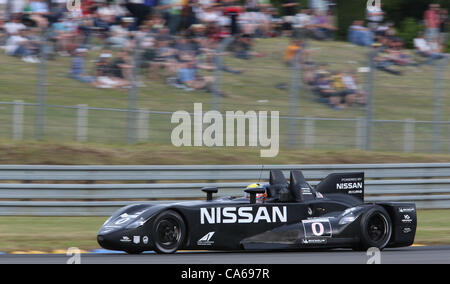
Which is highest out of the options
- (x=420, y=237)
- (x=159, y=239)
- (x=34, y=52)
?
(x=34, y=52)

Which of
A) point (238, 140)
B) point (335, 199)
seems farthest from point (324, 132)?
point (335, 199)

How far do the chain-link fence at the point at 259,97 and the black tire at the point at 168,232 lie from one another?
4.46 m

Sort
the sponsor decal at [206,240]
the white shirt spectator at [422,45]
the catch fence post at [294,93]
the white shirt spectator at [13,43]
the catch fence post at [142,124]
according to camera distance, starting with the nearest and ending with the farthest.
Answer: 1. the sponsor decal at [206,240]
2. the catch fence post at [142,124]
3. the white shirt spectator at [13,43]
4. the catch fence post at [294,93]
5. the white shirt spectator at [422,45]

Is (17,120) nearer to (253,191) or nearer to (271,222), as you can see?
(253,191)

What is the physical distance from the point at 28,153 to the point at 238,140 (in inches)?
132

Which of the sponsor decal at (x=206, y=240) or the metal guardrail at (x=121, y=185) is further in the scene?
the metal guardrail at (x=121, y=185)

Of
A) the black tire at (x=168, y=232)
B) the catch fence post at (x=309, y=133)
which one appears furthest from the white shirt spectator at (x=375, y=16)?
the black tire at (x=168, y=232)

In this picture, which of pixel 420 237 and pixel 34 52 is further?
pixel 34 52

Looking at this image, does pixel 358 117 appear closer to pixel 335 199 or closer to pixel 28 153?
pixel 335 199

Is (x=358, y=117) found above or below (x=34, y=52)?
below

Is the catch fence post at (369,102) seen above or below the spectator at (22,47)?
below

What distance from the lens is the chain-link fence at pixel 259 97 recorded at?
458 inches

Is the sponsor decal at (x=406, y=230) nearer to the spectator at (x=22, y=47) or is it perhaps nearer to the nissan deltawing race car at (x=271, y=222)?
the nissan deltawing race car at (x=271, y=222)
